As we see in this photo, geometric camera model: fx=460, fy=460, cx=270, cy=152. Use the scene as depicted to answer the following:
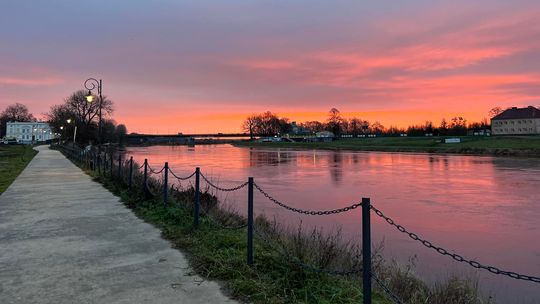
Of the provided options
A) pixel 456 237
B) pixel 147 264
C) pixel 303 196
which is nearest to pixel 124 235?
pixel 147 264

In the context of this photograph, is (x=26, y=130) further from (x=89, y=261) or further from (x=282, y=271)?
(x=282, y=271)

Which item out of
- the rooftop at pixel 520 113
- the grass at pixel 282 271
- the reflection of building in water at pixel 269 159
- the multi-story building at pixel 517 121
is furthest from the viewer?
the rooftop at pixel 520 113

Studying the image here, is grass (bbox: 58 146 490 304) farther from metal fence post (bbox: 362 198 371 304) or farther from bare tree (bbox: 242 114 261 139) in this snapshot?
bare tree (bbox: 242 114 261 139)

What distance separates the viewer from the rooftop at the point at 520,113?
134750 millimetres

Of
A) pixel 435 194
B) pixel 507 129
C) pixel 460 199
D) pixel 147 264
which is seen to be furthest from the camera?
pixel 507 129

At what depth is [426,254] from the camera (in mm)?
9711

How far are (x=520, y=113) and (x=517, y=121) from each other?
2.63 meters

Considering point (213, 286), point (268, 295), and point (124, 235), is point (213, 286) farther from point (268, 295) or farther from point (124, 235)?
point (124, 235)

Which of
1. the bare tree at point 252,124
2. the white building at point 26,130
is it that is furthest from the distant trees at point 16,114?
the bare tree at point 252,124

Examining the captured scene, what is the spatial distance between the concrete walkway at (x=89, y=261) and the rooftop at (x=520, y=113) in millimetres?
147867

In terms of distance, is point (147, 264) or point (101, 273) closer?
point (101, 273)

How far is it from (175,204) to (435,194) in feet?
41.3

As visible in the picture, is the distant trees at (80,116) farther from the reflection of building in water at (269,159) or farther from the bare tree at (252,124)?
the bare tree at (252,124)

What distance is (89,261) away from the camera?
20.7 ft
